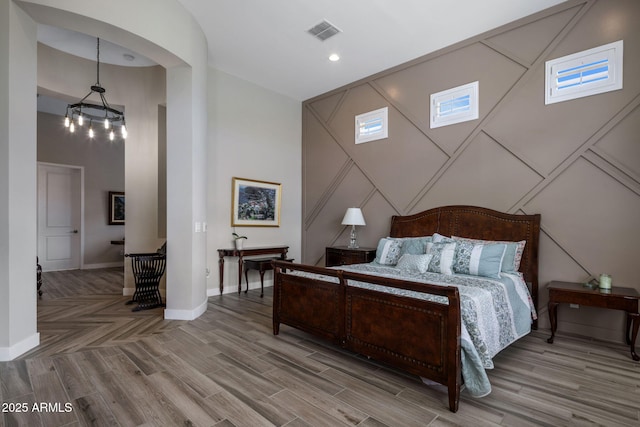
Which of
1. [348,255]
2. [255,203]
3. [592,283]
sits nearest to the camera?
[592,283]

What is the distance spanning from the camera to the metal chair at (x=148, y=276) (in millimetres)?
4715

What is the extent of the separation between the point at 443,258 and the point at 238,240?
3255 mm

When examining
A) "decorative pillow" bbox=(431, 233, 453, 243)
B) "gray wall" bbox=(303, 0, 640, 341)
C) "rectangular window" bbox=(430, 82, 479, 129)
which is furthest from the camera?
"rectangular window" bbox=(430, 82, 479, 129)

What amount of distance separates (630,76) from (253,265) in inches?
202

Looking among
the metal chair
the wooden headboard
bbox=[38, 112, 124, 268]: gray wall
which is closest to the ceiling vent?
the wooden headboard

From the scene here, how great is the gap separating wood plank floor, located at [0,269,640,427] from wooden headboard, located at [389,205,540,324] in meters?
0.84

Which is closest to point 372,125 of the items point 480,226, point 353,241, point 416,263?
point 353,241

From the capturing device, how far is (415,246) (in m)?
4.26

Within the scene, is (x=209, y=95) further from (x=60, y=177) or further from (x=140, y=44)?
(x=60, y=177)

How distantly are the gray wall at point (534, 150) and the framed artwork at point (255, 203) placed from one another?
1.64 metres

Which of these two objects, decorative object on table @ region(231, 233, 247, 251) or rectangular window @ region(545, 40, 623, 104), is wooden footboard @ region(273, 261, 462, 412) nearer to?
decorative object on table @ region(231, 233, 247, 251)

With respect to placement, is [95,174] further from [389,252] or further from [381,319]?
[381,319]

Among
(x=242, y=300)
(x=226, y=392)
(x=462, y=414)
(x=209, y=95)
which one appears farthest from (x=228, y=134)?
(x=462, y=414)

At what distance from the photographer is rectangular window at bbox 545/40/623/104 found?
11.1 ft
